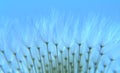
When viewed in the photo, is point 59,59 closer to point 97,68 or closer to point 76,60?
point 76,60

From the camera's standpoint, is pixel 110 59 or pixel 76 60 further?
pixel 110 59

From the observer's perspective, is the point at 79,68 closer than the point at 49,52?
Yes

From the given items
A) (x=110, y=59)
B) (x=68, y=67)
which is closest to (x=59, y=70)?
(x=68, y=67)

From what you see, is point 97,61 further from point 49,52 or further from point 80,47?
point 49,52

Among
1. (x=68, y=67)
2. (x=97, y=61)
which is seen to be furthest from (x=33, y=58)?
(x=97, y=61)

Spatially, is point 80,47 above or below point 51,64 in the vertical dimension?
above

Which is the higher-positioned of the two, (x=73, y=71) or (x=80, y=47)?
(x=80, y=47)

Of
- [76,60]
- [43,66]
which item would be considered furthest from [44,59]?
[76,60]

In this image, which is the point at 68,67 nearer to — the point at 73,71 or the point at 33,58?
the point at 73,71
